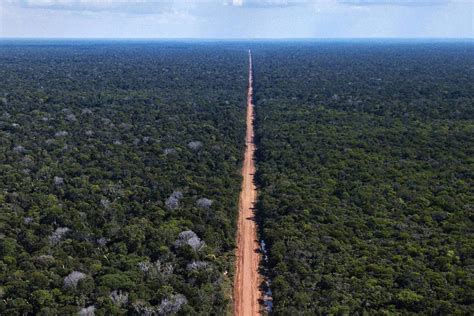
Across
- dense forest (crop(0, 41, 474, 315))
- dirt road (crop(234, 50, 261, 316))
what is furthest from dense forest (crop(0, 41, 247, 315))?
dirt road (crop(234, 50, 261, 316))

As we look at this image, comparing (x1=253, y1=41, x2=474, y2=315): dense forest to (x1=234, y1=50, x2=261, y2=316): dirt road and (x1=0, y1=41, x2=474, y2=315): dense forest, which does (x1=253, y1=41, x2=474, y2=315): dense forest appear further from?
(x1=234, y1=50, x2=261, y2=316): dirt road

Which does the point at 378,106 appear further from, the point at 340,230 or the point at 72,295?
the point at 72,295

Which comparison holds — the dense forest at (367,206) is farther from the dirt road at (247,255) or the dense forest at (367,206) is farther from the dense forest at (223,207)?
the dirt road at (247,255)

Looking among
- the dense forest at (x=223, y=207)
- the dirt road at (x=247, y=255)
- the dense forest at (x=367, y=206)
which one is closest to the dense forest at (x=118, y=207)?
the dense forest at (x=223, y=207)

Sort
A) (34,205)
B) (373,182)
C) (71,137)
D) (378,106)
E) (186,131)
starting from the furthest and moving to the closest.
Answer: (378,106)
(186,131)
(71,137)
(373,182)
(34,205)

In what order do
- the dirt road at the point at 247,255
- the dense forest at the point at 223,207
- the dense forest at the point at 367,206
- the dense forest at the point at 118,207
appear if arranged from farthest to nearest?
the dirt road at the point at 247,255
the dense forest at the point at 367,206
the dense forest at the point at 223,207
the dense forest at the point at 118,207

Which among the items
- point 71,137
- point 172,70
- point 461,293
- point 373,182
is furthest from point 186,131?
point 172,70
